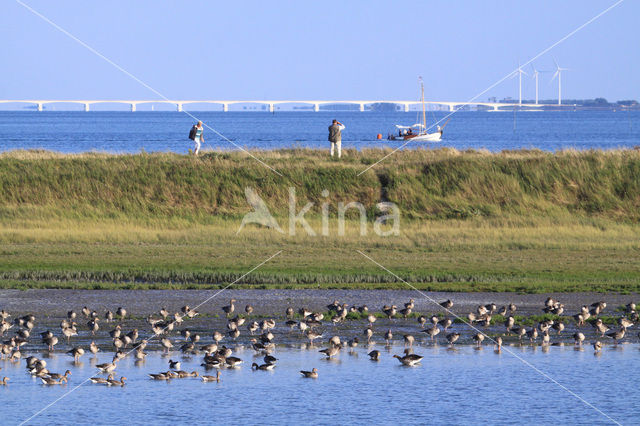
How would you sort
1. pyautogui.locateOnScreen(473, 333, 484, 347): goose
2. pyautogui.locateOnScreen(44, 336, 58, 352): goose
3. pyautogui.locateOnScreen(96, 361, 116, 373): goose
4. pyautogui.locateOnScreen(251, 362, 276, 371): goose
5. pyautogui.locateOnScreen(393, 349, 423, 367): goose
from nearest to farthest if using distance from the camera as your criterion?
pyautogui.locateOnScreen(96, 361, 116, 373): goose → pyautogui.locateOnScreen(251, 362, 276, 371): goose → pyautogui.locateOnScreen(393, 349, 423, 367): goose → pyautogui.locateOnScreen(44, 336, 58, 352): goose → pyautogui.locateOnScreen(473, 333, 484, 347): goose

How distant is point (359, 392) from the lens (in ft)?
51.7

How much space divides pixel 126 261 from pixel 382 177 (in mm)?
13981

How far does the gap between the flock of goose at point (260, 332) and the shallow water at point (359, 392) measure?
22 centimetres

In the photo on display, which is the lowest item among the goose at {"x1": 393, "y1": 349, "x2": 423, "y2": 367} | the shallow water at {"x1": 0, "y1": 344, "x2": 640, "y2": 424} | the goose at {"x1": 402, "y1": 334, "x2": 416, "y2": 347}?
the shallow water at {"x1": 0, "y1": 344, "x2": 640, "y2": 424}

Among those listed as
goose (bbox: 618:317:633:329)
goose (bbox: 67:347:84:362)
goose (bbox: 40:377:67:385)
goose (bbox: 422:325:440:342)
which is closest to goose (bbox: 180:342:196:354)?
goose (bbox: 67:347:84:362)

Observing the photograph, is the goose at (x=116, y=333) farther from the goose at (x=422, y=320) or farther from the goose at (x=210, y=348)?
the goose at (x=422, y=320)

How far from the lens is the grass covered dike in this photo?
26453 millimetres

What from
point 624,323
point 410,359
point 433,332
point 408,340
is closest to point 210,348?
point 410,359

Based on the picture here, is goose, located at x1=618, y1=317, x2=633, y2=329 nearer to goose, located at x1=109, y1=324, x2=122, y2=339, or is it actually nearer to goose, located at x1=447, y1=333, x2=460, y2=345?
goose, located at x1=447, y1=333, x2=460, y2=345

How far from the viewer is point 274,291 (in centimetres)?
2481

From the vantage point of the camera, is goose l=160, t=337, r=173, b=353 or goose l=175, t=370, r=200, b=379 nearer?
goose l=175, t=370, r=200, b=379

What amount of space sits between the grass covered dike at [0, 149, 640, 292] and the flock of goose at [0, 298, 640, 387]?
392cm

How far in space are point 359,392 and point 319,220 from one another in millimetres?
21154

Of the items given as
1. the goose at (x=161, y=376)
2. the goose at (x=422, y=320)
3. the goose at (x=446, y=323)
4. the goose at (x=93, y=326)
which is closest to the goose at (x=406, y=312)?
the goose at (x=422, y=320)
